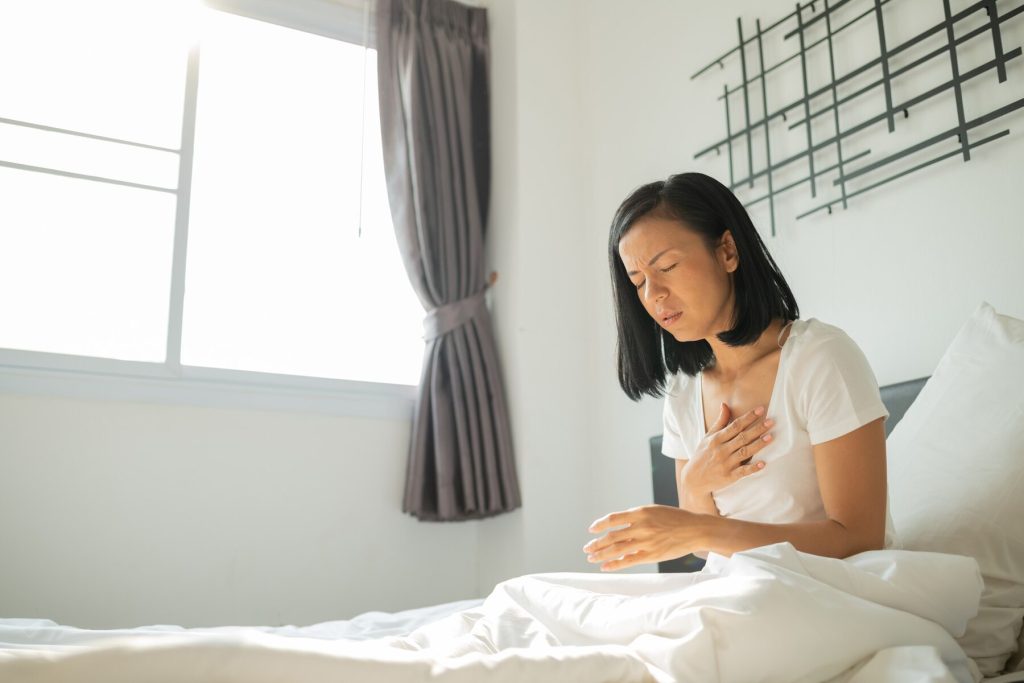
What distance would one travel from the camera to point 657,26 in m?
3.13

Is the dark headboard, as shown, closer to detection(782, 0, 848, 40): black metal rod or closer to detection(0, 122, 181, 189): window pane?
detection(782, 0, 848, 40): black metal rod

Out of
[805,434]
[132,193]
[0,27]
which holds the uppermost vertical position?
[0,27]

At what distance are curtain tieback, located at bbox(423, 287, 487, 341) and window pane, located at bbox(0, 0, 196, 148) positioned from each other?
1.06 metres

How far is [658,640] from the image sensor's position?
2.89 ft

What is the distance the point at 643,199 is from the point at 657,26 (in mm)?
1705

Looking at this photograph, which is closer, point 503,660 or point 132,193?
point 503,660

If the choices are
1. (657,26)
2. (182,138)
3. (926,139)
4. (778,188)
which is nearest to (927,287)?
(926,139)

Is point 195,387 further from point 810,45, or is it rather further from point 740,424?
point 810,45

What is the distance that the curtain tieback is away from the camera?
3.21m

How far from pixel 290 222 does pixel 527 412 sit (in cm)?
111

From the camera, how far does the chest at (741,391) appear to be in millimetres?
1599

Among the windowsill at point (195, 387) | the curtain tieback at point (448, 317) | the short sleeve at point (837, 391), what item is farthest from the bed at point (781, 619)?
the curtain tieback at point (448, 317)

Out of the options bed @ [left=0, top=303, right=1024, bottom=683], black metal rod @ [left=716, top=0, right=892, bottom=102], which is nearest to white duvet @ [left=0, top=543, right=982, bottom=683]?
bed @ [left=0, top=303, right=1024, bottom=683]

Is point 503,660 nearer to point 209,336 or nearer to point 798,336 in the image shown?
point 798,336
